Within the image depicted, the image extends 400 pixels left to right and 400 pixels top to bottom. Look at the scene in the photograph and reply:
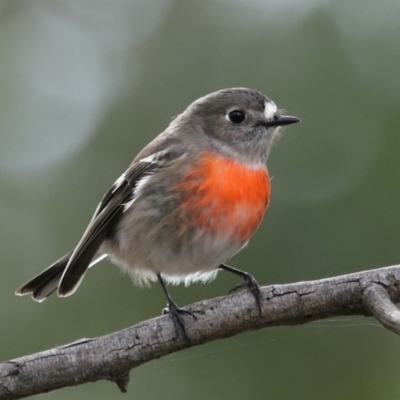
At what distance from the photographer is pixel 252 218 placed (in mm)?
4910

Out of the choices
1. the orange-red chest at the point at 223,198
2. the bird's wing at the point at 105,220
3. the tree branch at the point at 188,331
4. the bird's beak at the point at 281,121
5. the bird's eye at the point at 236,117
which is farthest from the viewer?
the bird's eye at the point at 236,117

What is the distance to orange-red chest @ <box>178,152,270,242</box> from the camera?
4.77m

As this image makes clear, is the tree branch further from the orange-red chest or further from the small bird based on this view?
the orange-red chest

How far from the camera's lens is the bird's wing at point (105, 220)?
17.1 feet

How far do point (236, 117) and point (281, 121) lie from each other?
1.20 ft

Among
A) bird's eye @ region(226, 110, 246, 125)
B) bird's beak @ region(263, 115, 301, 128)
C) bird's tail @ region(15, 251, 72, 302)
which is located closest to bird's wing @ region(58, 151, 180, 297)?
bird's tail @ region(15, 251, 72, 302)

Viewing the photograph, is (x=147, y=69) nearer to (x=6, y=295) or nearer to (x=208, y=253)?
(x=6, y=295)

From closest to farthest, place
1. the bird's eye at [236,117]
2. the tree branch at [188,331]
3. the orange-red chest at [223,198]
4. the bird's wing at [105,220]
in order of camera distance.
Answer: the tree branch at [188,331]
the orange-red chest at [223,198]
the bird's wing at [105,220]
the bird's eye at [236,117]

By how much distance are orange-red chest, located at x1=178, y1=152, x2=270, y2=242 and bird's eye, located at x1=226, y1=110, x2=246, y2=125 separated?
0.51 meters

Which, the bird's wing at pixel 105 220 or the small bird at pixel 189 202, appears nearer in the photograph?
the small bird at pixel 189 202

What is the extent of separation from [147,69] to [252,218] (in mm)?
3496

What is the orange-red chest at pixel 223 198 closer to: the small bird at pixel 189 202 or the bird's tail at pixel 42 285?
the small bird at pixel 189 202

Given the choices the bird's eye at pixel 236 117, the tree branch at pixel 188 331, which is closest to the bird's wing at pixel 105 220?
the bird's eye at pixel 236 117

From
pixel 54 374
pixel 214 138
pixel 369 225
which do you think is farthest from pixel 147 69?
pixel 54 374
